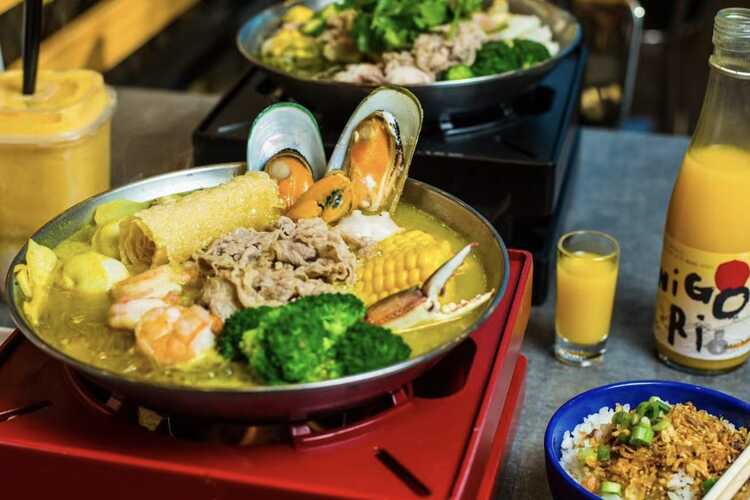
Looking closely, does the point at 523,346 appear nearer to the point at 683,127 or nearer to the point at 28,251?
the point at 28,251

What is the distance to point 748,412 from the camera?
1.38 meters

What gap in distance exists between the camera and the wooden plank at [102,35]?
7.70 feet

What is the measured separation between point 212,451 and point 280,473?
0.34 ft

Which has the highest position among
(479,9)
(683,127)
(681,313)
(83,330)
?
(479,9)

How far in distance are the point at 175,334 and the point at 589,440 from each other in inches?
24.8

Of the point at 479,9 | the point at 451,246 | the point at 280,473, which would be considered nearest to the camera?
the point at 280,473

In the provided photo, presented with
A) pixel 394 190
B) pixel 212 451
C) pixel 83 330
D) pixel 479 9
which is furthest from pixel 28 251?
pixel 479 9

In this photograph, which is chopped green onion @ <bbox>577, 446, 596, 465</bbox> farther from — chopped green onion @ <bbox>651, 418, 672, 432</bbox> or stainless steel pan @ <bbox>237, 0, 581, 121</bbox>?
stainless steel pan @ <bbox>237, 0, 581, 121</bbox>

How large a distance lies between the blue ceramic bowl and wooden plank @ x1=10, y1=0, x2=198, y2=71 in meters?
1.56

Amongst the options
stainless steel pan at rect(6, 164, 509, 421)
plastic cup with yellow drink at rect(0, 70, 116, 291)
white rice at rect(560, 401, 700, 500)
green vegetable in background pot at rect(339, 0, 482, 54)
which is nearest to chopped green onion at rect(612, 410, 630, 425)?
white rice at rect(560, 401, 700, 500)

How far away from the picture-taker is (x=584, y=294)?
1696mm

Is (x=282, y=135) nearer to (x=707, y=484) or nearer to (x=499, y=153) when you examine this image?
(x=499, y=153)

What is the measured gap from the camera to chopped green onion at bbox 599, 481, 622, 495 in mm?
1270

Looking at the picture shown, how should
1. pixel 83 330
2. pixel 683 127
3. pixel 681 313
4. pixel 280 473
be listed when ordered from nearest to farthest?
pixel 280 473 < pixel 83 330 < pixel 681 313 < pixel 683 127
